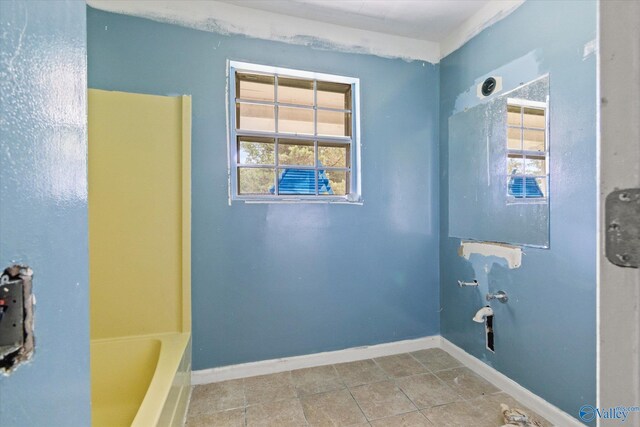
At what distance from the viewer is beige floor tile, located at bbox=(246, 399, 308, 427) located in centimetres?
159

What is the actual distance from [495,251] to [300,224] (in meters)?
1.39

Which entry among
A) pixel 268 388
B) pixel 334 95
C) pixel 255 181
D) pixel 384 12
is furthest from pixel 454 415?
pixel 384 12

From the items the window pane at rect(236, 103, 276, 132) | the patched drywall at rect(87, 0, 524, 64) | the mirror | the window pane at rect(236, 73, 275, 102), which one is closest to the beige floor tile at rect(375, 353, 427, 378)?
the mirror

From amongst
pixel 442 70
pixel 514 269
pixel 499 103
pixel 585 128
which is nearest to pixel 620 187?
pixel 585 128

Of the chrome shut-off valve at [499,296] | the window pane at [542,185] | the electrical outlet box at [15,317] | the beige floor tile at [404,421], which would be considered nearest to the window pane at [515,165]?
the window pane at [542,185]

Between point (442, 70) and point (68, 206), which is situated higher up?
point (442, 70)

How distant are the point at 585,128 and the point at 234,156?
2.08 m

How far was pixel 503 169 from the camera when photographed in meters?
1.88

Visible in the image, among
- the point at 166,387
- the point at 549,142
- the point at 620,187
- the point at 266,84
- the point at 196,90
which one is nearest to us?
the point at 620,187

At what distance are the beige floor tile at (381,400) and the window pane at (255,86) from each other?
7.27 ft

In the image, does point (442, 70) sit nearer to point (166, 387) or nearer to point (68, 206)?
point (68, 206)

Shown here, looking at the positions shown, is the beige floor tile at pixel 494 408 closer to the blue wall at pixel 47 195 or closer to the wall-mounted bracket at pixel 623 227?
the wall-mounted bracket at pixel 623 227

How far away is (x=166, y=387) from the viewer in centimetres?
128

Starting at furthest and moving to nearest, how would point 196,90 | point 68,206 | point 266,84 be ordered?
point 266,84 → point 196,90 → point 68,206
